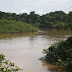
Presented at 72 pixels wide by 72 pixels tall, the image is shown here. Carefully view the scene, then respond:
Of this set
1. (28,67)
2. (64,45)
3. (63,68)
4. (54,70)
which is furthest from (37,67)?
(64,45)

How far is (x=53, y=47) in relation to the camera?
20.2 feet

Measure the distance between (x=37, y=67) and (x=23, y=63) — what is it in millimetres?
751

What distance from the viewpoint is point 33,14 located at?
53.5 meters

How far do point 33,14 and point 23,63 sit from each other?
48.9 m

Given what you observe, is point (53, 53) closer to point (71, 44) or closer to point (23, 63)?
point (71, 44)

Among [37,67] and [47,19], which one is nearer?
[37,67]

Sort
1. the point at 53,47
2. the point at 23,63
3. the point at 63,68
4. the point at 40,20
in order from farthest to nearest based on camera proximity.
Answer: the point at 40,20, the point at 53,47, the point at 23,63, the point at 63,68

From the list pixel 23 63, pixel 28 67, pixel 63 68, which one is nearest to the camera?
pixel 63 68

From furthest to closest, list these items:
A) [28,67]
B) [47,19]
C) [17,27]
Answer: [47,19], [17,27], [28,67]

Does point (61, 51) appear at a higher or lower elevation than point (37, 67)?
higher

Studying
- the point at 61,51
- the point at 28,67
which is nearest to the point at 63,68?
the point at 61,51

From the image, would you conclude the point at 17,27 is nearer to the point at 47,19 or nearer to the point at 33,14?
the point at 47,19

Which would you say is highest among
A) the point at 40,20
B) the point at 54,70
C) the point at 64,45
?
the point at 40,20

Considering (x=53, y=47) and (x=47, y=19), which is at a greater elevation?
(x=47, y=19)
